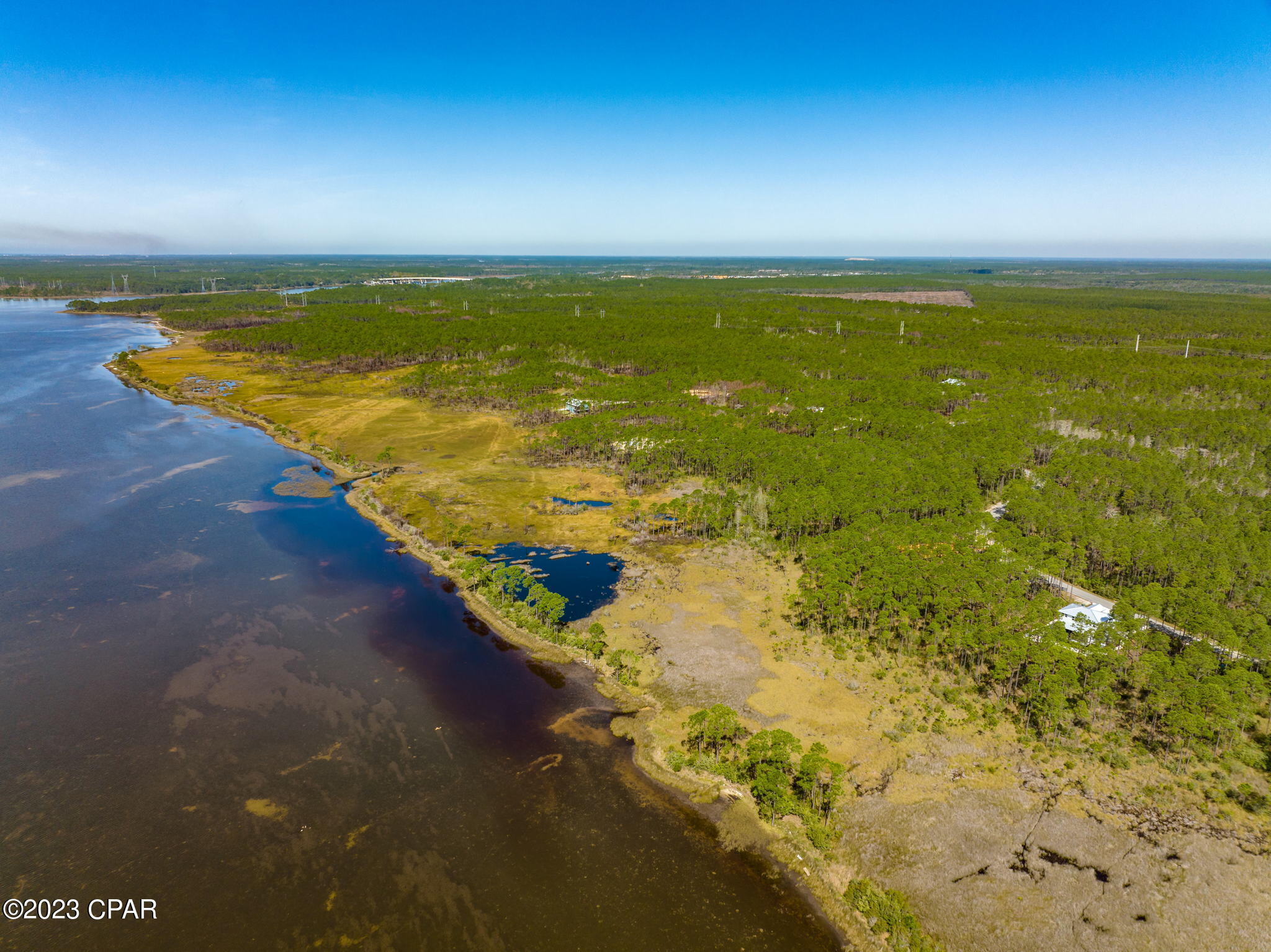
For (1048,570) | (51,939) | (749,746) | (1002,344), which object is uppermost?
(1002,344)

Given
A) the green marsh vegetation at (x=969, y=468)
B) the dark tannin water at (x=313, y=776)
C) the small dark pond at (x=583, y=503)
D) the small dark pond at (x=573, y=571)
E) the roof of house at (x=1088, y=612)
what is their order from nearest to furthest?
the dark tannin water at (x=313, y=776)
the green marsh vegetation at (x=969, y=468)
the roof of house at (x=1088, y=612)
the small dark pond at (x=573, y=571)
the small dark pond at (x=583, y=503)

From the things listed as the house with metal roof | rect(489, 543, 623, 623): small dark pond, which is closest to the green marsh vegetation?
the house with metal roof

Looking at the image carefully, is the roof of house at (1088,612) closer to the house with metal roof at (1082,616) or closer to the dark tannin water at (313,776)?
the house with metal roof at (1082,616)

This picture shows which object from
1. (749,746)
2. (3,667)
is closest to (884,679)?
(749,746)

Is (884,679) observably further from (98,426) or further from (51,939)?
(98,426)

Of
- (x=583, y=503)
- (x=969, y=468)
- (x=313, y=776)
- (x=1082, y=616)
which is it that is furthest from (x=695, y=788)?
(x=969, y=468)

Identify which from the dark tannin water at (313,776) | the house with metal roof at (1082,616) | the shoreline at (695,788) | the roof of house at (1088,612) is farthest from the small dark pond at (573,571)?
the roof of house at (1088,612)
